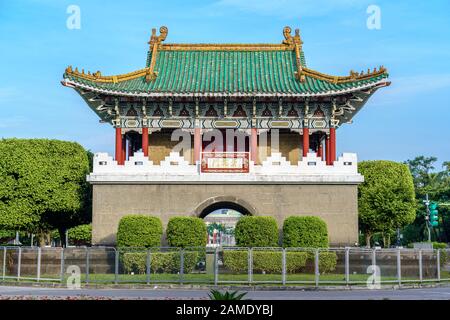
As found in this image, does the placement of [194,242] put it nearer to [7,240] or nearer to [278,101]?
[278,101]

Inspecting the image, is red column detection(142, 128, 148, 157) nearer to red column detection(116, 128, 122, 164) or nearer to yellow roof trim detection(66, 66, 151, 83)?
red column detection(116, 128, 122, 164)

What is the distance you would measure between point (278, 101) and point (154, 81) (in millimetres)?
7148

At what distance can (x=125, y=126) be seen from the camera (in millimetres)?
36688

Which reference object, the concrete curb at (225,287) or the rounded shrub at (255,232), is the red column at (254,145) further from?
the concrete curb at (225,287)

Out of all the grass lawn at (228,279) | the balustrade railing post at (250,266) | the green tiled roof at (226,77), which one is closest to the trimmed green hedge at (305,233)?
the grass lawn at (228,279)

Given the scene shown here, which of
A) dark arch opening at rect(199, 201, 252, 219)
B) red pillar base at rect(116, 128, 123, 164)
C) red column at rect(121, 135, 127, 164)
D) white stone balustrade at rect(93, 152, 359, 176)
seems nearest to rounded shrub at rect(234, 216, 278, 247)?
dark arch opening at rect(199, 201, 252, 219)

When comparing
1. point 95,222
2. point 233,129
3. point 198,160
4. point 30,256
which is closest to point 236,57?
point 233,129

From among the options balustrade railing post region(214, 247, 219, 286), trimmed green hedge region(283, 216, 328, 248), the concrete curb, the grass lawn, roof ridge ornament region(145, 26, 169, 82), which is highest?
roof ridge ornament region(145, 26, 169, 82)

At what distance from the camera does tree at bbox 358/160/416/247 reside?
39.2m

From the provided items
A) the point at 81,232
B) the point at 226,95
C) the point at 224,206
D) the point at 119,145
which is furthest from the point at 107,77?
the point at 81,232

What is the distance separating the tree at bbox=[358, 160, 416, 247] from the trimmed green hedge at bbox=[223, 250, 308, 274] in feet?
37.5

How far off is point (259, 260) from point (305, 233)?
3.53m

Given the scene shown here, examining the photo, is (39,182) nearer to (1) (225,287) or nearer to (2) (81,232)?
(1) (225,287)

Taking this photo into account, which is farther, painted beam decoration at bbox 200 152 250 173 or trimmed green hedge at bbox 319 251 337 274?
painted beam decoration at bbox 200 152 250 173
